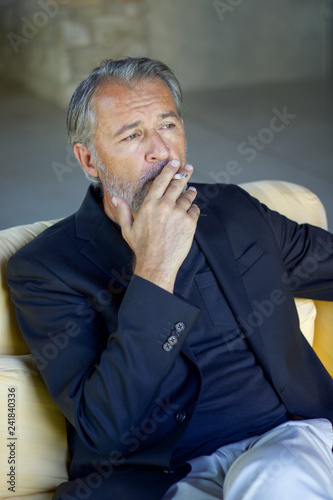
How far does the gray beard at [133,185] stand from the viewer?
1509 millimetres

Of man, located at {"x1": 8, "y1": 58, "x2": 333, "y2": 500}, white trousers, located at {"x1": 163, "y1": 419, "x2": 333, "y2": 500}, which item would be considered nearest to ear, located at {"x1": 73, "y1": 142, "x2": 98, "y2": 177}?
man, located at {"x1": 8, "y1": 58, "x2": 333, "y2": 500}

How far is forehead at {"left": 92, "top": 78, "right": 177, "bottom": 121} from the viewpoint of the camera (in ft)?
5.06

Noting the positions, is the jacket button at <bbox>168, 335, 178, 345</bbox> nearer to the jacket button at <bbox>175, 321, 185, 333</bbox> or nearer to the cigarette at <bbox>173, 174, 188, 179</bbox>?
the jacket button at <bbox>175, 321, 185, 333</bbox>

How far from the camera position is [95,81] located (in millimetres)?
1581

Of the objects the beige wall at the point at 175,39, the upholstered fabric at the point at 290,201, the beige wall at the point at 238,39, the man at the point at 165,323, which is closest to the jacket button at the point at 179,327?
the man at the point at 165,323

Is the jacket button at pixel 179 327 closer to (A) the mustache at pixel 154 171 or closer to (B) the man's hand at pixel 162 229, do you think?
(B) the man's hand at pixel 162 229

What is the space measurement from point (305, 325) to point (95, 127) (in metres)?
0.92

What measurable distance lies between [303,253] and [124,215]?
0.61 m

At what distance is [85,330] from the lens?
4.42 feet

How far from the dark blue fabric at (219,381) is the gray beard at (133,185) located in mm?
207

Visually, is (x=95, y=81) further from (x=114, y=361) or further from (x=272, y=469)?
(x=272, y=469)

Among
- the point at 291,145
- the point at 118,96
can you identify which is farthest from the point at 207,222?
the point at 291,145

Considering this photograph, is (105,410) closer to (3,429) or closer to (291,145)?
(3,429)

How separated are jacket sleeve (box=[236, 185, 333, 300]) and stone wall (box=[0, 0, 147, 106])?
635cm
